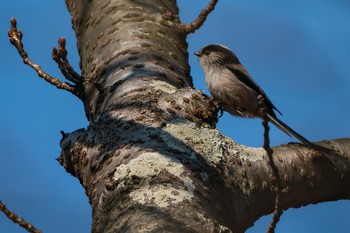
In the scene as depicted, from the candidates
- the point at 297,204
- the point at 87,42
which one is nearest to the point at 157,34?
the point at 87,42

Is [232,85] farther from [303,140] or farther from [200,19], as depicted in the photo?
[303,140]

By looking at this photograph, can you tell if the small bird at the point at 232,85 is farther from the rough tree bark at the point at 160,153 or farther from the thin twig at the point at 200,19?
the rough tree bark at the point at 160,153

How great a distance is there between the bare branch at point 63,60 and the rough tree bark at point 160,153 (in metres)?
0.08

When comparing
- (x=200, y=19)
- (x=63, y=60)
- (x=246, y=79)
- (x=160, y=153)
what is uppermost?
(x=246, y=79)

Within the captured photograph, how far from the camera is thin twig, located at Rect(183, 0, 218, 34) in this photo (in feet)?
11.1

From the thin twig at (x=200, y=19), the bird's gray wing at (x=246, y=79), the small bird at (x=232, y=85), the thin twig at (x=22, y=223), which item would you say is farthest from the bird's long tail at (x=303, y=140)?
the thin twig at (x=22, y=223)

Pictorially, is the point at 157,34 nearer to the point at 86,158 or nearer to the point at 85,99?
the point at 85,99

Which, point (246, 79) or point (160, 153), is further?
point (246, 79)

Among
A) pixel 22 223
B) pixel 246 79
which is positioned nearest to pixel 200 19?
pixel 246 79

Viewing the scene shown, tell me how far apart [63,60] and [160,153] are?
0.99m

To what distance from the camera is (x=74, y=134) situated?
2.73 m

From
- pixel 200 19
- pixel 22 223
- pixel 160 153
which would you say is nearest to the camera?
pixel 22 223

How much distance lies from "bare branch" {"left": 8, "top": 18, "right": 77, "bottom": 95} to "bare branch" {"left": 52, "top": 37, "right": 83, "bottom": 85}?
1.9 inches

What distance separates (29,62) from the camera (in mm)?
3125
